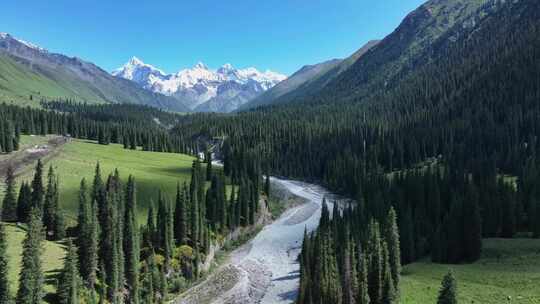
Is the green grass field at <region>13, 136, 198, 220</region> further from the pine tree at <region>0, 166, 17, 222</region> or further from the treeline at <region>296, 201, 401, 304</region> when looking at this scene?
the treeline at <region>296, 201, 401, 304</region>

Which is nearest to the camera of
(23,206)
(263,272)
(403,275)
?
(403,275)

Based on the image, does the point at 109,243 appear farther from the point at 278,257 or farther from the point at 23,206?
the point at 278,257

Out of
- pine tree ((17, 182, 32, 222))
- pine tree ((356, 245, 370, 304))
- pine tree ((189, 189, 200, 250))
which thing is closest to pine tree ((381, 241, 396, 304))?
pine tree ((356, 245, 370, 304))

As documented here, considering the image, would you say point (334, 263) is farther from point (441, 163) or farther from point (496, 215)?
point (441, 163)

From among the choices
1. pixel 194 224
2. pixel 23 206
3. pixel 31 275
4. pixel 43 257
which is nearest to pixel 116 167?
pixel 23 206

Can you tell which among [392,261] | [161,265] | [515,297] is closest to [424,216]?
[392,261]

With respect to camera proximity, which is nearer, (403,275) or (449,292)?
(449,292)
